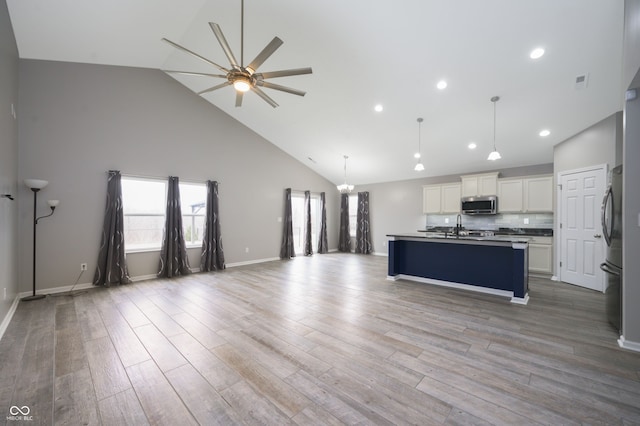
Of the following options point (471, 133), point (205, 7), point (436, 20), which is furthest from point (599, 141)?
point (205, 7)

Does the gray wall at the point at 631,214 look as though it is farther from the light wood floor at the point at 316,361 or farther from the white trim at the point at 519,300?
the white trim at the point at 519,300

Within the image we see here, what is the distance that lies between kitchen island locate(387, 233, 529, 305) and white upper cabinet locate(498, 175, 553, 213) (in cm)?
215

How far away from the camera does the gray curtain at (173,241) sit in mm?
5152

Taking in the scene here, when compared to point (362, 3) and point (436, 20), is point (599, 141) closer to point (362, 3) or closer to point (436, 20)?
point (436, 20)

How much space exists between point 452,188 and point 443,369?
18.5ft

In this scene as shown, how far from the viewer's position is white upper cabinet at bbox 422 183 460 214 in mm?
6672

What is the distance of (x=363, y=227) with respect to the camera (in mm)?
8688

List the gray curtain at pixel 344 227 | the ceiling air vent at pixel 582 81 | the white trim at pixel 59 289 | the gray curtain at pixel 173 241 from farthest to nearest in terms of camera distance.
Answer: the gray curtain at pixel 344 227 → the gray curtain at pixel 173 241 → the white trim at pixel 59 289 → the ceiling air vent at pixel 582 81

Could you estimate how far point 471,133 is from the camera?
16.8 feet

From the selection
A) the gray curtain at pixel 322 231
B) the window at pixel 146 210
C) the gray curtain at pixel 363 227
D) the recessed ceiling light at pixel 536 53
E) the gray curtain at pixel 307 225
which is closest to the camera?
the recessed ceiling light at pixel 536 53

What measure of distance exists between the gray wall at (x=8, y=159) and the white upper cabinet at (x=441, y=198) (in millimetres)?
7940

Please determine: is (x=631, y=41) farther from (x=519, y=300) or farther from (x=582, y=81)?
(x=519, y=300)

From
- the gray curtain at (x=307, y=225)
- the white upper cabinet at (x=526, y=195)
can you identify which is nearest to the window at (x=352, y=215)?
the gray curtain at (x=307, y=225)

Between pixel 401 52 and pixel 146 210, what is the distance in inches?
216
